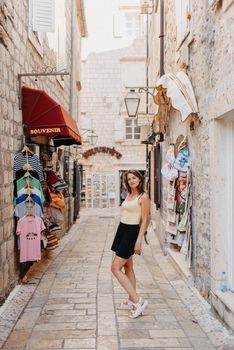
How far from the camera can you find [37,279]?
705 centimetres

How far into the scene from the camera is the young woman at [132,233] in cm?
518

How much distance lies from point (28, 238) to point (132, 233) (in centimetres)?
204

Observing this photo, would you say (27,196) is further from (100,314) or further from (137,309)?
(137,309)

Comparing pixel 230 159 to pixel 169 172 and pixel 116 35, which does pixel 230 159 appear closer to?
pixel 169 172

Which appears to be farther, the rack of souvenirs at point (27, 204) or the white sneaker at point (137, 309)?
the rack of souvenirs at point (27, 204)

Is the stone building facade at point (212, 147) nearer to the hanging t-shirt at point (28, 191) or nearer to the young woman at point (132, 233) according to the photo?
the young woman at point (132, 233)

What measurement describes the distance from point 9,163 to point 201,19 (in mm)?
3253

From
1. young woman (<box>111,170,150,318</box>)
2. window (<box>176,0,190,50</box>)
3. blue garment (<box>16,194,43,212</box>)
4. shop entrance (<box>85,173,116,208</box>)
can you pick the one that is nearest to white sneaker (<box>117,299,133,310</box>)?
young woman (<box>111,170,150,318</box>)

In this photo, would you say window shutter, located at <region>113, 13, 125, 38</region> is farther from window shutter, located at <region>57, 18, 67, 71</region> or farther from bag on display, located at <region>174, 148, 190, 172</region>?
bag on display, located at <region>174, 148, 190, 172</region>

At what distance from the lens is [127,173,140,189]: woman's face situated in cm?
530

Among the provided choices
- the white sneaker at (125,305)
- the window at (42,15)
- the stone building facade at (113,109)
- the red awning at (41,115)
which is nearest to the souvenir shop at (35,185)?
the red awning at (41,115)

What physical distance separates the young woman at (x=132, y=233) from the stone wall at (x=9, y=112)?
5.10 feet

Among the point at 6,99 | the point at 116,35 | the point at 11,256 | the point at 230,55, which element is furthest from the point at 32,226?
the point at 116,35

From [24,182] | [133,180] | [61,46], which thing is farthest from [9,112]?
[61,46]
